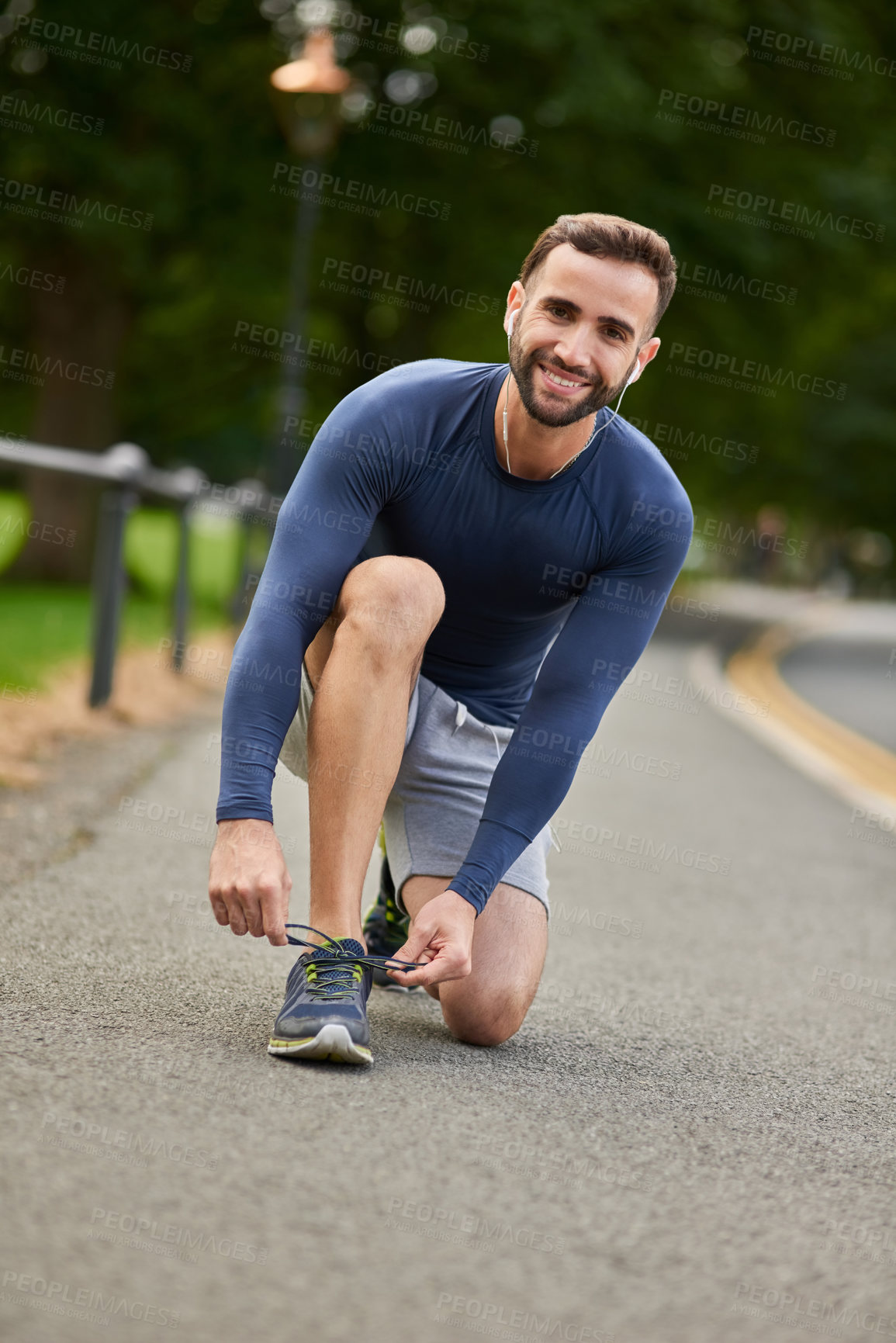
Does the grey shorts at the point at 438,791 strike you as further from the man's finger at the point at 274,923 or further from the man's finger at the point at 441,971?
the man's finger at the point at 274,923

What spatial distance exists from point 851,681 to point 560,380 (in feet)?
40.6

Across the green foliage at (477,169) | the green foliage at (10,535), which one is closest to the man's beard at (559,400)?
the green foliage at (10,535)

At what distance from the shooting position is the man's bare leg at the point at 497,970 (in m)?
3.03

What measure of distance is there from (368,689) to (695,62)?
15.1m

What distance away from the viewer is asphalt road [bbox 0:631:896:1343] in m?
1.89

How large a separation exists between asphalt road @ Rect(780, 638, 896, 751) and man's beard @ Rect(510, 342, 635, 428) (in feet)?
23.0

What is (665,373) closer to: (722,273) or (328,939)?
(722,273)

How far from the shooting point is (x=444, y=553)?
10.7ft

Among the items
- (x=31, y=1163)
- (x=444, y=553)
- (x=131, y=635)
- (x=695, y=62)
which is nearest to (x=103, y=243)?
(x=131, y=635)

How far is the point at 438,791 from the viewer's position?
11.1ft

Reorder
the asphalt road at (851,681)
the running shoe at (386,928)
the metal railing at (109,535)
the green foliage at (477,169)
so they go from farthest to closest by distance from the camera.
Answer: the green foliage at (477,169) < the asphalt road at (851,681) < the metal railing at (109,535) < the running shoe at (386,928)

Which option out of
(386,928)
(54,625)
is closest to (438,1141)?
(386,928)

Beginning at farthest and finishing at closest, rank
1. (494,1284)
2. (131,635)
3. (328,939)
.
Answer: (131,635) → (328,939) → (494,1284)

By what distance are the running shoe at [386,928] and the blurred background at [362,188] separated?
4.96 metres
